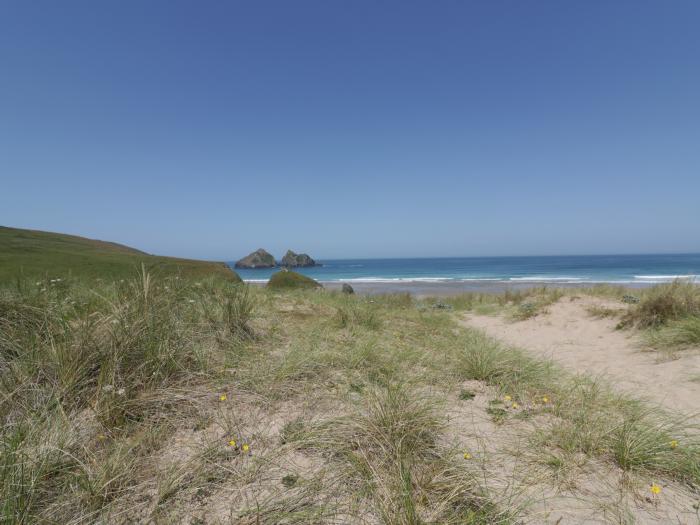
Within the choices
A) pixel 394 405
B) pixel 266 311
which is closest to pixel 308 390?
pixel 394 405

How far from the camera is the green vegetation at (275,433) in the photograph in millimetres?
1742

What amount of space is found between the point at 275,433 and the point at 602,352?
7.14 metres

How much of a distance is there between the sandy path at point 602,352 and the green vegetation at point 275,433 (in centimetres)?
136

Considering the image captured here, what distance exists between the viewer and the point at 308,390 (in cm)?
317

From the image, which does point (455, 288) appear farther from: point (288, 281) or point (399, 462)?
point (399, 462)

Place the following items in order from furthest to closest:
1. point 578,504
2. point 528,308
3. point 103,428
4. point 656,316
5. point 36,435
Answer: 1. point 528,308
2. point 656,316
3. point 103,428
4. point 36,435
5. point 578,504

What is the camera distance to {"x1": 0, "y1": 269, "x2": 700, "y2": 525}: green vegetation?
174 cm

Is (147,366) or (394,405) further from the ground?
(147,366)

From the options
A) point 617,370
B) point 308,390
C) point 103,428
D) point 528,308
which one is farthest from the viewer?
point 528,308

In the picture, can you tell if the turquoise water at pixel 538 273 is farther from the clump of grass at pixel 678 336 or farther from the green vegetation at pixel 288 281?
the clump of grass at pixel 678 336

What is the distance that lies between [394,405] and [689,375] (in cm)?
506

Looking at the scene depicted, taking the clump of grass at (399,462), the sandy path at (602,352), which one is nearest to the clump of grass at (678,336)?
the sandy path at (602,352)

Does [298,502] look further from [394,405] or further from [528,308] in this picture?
[528,308]

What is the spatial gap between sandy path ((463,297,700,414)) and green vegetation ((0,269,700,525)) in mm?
1361
